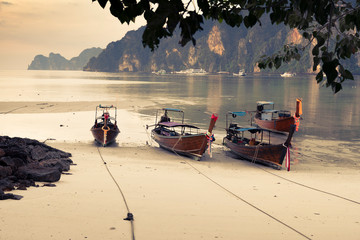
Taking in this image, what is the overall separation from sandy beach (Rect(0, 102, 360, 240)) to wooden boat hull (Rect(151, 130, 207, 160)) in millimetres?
843

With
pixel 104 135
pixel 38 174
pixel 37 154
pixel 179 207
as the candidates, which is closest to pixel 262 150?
pixel 104 135

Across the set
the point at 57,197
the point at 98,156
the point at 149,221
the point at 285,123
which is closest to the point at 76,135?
the point at 98,156

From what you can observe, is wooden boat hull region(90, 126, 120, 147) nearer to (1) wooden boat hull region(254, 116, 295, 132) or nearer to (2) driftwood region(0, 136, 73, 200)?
(2) driftwood region(0, 136, 73, 200)

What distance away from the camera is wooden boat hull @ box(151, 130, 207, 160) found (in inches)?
828

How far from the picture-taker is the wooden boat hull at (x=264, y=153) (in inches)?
760

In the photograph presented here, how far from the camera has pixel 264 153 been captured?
788 inches

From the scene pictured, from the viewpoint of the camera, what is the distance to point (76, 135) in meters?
28.6

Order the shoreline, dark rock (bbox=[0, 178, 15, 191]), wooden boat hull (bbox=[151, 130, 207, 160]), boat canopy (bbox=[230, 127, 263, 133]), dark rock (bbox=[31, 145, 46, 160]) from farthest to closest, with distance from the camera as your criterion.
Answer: boat canopy (bbox=[230, 127, 263, 133]) < wooden boat hull (bbox=[151, 130, 207, 160]) < dark rock (bbox=[31, 145, 46, 160]) < dark rock (bbox=[0, 178, 15, 191]) < the shoreline

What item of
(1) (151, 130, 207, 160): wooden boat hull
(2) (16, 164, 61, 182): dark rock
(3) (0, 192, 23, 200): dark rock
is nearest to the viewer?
(3) (0, 192, 23, 200): dark rock

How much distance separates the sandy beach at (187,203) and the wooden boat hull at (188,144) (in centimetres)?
84

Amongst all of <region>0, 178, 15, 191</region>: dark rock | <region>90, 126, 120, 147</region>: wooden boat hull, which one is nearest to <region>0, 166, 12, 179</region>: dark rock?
<region>0, 178, 15, 191</region>: dark rock

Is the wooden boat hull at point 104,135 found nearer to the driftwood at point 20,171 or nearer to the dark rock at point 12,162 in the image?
the driftwood at point 20,171

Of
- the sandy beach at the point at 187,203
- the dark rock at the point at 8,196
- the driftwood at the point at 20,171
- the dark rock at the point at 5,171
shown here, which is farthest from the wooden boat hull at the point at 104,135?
the dark rock at the point at 8,196

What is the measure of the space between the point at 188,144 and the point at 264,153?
4.38 meters
